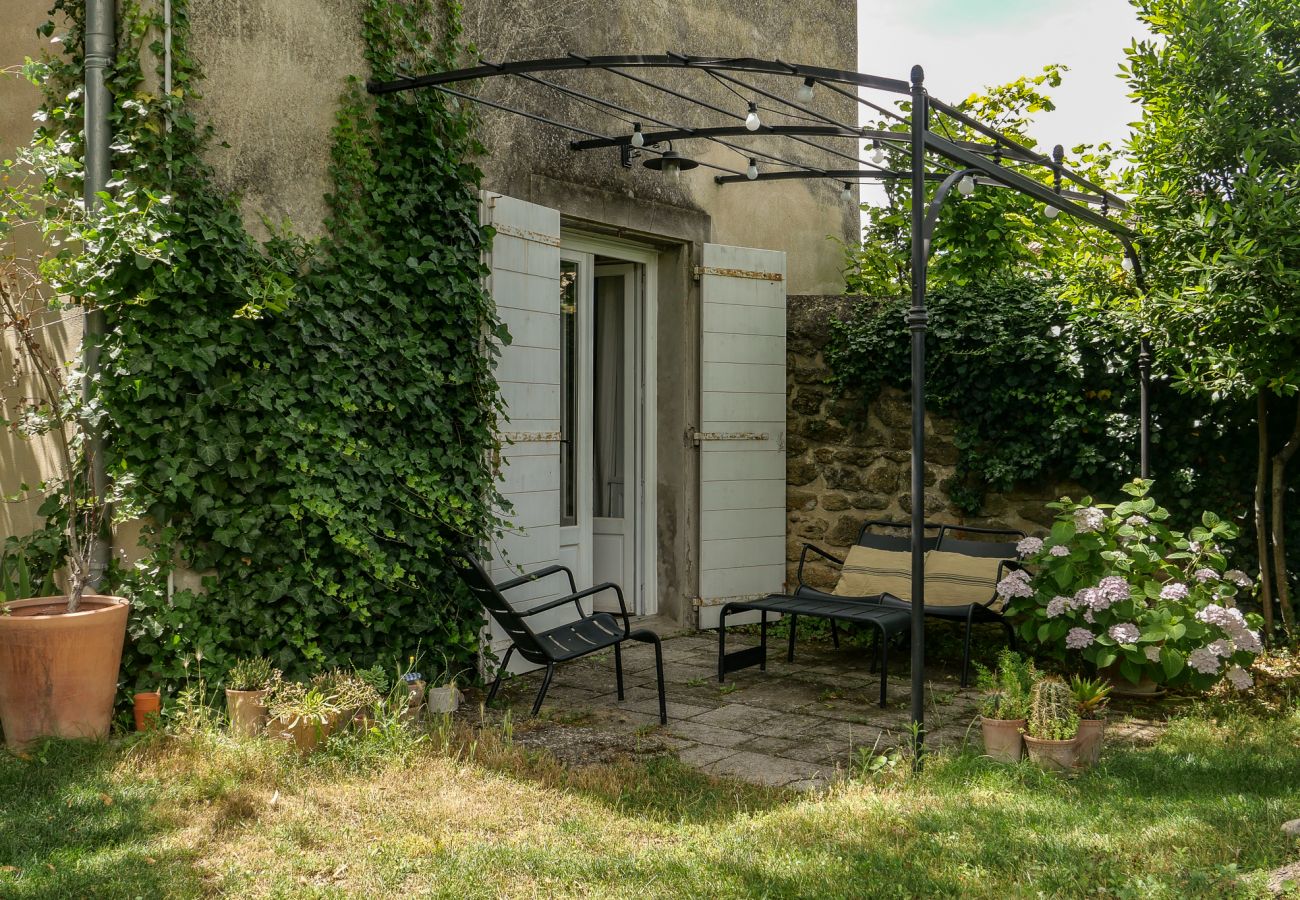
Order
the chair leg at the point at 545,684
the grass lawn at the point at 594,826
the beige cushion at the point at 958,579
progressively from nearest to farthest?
the grass lawn at the point at 594,826
the chair leg at the point at 545,684
the beige cushion at the point at 958,579

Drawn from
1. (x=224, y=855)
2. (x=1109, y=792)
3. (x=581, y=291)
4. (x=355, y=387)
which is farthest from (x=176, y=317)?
(x=1109, y=792)

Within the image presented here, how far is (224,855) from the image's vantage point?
10.4 ft

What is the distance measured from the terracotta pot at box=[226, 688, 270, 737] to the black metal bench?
2211 mm

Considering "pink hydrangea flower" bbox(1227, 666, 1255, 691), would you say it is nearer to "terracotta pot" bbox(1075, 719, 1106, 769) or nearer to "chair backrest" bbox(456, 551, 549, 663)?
"terracotta pot" bbox(1075, 719, 1106, 769)

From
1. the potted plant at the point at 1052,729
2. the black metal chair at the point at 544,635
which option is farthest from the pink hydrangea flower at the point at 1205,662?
the black metal chair at the point at 544,635

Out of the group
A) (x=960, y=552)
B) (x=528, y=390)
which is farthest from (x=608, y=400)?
(x=960, y=552)

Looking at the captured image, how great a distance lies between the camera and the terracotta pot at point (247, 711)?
4.11 meters

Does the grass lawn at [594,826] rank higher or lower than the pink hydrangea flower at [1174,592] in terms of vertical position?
lower

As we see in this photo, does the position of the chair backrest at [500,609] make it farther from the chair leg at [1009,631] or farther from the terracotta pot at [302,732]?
the chair leg at [1009,631]

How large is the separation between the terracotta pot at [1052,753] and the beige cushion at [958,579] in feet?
5.95

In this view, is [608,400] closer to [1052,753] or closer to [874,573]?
[874,573]

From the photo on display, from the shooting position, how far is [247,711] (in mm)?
4133

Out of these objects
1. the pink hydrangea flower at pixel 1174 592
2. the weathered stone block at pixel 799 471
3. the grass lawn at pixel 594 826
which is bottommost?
the grass lawn at pixel 594 826

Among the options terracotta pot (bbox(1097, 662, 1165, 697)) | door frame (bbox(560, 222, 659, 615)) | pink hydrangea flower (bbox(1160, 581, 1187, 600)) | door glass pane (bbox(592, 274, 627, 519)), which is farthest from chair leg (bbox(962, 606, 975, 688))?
door glass pane (bbox(592, 274, 627, 519))
